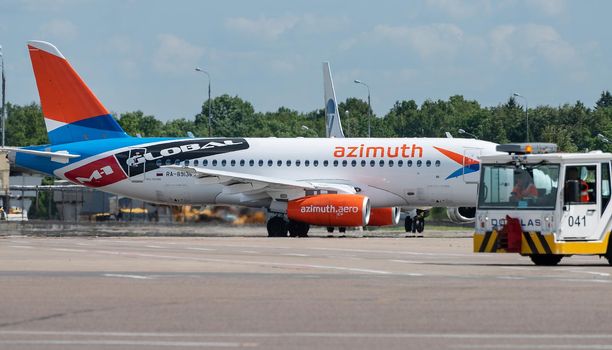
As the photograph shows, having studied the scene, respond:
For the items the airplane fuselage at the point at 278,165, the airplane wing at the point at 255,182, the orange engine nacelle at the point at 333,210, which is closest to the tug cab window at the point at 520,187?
the orange engine nacelle at the point at 333,210

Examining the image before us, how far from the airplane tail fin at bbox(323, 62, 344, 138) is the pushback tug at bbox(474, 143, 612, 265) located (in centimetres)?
4956

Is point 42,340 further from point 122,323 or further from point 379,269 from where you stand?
point 379,269

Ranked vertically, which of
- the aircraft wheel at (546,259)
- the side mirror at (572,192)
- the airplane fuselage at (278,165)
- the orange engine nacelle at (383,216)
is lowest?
the aircraft wheel at (546,259)

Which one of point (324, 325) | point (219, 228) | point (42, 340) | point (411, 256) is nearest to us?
point (42, 340)

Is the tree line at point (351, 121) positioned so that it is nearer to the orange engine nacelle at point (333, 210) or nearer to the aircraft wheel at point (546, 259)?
the orange engine nacelle at point (333, 210)

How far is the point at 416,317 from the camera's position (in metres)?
15.7

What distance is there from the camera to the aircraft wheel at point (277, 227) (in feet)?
159

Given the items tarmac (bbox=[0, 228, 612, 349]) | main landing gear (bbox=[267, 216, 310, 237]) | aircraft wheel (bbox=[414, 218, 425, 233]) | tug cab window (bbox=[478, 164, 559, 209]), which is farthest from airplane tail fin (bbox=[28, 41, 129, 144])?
tug cab window (bbox=[478, 164, 559, 209])

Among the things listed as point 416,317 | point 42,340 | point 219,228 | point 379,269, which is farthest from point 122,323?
point 219,228

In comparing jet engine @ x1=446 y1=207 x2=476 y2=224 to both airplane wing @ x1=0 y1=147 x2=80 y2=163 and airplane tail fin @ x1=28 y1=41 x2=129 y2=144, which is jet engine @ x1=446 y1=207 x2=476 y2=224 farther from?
airplane wing @ x1=0 y1=147 x2=80 y2=163

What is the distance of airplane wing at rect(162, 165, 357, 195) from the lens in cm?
4772

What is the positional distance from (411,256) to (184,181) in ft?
67.5

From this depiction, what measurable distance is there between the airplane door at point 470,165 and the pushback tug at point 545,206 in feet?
66.1

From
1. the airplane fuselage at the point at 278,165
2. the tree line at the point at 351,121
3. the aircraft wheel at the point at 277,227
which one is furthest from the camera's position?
the tree line at the point at 351,121
